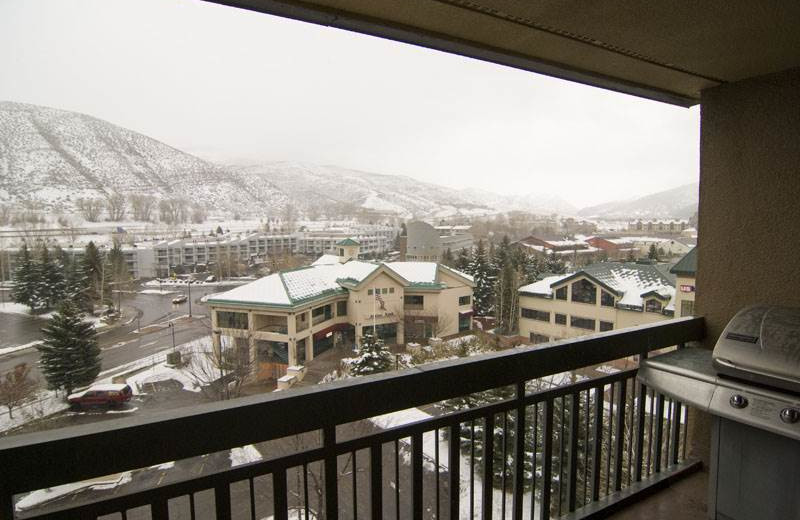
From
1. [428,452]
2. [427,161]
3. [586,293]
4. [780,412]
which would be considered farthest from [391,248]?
[780,412]

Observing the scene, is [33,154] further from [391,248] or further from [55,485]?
[391,248]

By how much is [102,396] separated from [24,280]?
52 cm

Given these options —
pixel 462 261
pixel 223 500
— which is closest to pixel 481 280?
pixel 462 261

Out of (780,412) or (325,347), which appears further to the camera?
(325,347)

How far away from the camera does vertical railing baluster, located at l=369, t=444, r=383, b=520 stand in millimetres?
1251

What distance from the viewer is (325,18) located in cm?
142

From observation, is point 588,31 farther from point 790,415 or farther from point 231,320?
point 231,320

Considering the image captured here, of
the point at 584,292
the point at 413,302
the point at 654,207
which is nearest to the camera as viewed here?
the point at 413,302

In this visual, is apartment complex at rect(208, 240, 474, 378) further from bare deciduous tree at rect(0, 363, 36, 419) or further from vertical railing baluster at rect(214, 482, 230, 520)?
vertical railing baluster at rect(214, 482, 230, 520)

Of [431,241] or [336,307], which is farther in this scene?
[431,241]

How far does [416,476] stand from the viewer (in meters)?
1.35

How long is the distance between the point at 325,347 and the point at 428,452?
94 cm

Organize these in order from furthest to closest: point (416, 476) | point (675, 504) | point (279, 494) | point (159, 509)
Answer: point (675, 504), point (416, 476), point (279, 494), point (159, 509)

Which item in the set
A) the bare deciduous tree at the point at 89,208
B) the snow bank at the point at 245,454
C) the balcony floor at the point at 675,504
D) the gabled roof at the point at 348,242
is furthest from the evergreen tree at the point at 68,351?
the balcony floor at the point at 675,504
